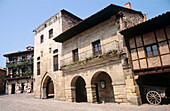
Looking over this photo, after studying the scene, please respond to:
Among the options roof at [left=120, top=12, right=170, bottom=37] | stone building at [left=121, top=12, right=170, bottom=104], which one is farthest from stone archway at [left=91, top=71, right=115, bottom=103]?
roof at [left=120, top=12, right=170, bottom=37]

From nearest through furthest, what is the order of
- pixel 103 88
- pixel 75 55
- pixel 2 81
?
pixel 103 88
pixel 75 55
pixel 2 81

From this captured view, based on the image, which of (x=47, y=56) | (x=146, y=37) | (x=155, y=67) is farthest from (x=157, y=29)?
(x=47, y=56)

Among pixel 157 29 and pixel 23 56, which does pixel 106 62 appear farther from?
pixel 23 56

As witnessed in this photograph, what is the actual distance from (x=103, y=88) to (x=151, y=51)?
5178mm

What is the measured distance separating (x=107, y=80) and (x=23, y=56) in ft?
72.7

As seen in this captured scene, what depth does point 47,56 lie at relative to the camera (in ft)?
52.5

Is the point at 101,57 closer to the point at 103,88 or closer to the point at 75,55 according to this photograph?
the point at 103,88

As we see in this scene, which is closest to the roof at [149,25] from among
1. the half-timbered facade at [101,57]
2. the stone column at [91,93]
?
the half-timbered facade at [101,57]

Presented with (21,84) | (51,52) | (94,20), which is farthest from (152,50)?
(21,84)

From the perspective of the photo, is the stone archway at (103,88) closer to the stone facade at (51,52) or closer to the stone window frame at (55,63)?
the stone facade at (51,52)

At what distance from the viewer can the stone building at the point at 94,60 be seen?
8609 mm

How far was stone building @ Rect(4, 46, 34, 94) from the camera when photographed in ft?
79.5

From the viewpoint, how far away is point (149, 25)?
759 cm

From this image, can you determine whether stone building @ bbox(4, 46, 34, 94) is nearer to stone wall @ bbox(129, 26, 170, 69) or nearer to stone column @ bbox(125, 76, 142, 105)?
stone column @ bbox(125, 76, 142, 105)
